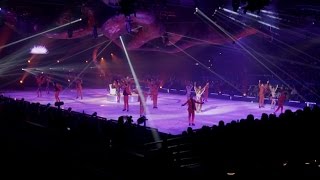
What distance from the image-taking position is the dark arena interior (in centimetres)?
675

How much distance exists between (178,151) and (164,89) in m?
23.3

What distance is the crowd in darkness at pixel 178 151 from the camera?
5.47m

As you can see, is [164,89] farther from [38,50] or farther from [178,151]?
[178,151]

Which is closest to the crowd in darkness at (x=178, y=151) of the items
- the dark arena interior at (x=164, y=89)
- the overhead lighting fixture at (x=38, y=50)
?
the dark arena interior at (x=164, y=89)

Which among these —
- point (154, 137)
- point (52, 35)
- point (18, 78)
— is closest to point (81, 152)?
point (154, 137)

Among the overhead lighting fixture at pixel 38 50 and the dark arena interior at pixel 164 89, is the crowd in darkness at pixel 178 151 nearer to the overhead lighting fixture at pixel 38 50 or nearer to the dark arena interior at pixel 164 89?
the dark arena interior at pixel 164 89

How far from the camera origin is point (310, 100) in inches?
798

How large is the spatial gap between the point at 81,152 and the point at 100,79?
85.5 feet

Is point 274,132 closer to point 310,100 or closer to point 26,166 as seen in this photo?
point 26,166

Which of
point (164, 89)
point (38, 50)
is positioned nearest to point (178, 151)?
point (38, 50)

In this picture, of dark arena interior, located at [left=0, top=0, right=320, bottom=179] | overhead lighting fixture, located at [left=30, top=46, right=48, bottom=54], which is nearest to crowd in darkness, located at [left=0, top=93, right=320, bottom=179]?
dark arena interior, located at [left=0, top=0, right=320, bottom=179]

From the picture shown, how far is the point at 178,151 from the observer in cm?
660

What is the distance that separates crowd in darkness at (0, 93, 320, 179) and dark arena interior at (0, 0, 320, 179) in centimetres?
3

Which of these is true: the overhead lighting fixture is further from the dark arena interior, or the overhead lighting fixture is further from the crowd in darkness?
the crowd in darkness
